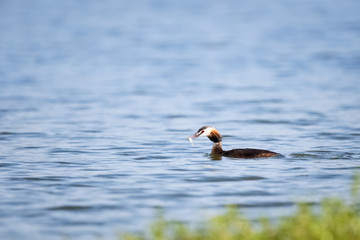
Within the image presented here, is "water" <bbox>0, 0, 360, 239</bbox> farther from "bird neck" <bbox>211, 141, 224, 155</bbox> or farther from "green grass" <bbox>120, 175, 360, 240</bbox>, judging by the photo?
"green grass" <bbox>120, 175, 360, 240</bbox>

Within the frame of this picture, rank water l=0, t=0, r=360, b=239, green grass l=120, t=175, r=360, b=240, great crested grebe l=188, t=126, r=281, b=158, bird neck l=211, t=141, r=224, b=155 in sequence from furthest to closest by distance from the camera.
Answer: bird neck l=211, t=141, r=224, b=155
great crested grebe l=188, t=126, r=281, b=158
water l=0, t=0, r=360, b=239
green grass l=120, t=175, r=360, b=240

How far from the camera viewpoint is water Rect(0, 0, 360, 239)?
12305 millimetres

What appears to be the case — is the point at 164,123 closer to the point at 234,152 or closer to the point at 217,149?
the point at 217,149

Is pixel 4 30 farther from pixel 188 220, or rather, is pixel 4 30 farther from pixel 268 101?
pixel 188 220

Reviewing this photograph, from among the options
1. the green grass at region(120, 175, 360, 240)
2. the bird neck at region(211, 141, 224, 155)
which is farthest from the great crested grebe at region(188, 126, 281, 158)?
the green grass at region(120, 175, 360, 240)

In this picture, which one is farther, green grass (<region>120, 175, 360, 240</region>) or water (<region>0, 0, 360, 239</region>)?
water (<region>0, 0, 360, 239</region>)

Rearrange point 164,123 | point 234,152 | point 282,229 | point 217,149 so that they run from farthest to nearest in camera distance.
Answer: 1. point 164,123
2. point 217,149
3. point 234,152
4. point 282,229

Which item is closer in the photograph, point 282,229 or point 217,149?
point 282,229

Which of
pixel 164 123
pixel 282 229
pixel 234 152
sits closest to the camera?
pixel 282 229

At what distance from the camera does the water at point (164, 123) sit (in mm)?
12305

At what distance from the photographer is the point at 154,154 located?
1709 centimetres

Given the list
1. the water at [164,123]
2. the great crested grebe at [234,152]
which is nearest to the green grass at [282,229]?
the water at [164,123]

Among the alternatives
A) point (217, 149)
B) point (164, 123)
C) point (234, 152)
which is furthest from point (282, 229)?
point (164, 123)

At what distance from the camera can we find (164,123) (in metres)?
22.5
